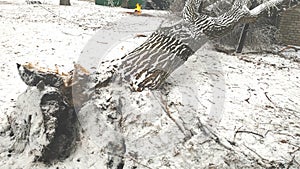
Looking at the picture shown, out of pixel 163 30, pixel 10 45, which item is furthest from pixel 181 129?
pixel 10 45

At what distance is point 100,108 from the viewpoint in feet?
8.21

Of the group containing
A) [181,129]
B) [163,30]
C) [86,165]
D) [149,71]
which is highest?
[163,30]

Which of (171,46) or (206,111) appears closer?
(206,111)

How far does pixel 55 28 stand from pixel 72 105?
4.14m

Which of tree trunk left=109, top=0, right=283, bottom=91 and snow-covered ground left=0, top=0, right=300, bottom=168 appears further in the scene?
tree trunk left=109, top=0, right=283, bottom=91

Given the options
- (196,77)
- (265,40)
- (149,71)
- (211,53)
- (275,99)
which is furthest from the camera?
(265,40)

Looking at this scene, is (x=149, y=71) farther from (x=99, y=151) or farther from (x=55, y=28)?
(x=55, y=28)

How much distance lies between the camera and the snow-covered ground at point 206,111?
7.17ft

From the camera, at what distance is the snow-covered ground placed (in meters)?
2.19

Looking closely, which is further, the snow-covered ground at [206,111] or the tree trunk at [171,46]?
the tree trunk at [171,46]

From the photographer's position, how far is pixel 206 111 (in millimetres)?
2807

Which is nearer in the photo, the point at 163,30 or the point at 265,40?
the point at 163,30

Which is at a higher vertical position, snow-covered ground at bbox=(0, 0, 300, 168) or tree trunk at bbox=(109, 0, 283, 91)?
tree trunk at bbox=(109, 0, 283, 91)

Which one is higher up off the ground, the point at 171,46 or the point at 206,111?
the point at 171,46
